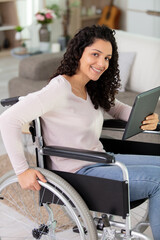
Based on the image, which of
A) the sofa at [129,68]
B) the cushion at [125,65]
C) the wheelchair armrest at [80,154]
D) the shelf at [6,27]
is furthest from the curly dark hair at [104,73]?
the shelf at [6,27]

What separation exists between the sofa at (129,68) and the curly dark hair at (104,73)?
1.04 metres

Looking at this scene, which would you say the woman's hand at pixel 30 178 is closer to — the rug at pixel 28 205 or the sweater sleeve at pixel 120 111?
the rug at pixel 28 205

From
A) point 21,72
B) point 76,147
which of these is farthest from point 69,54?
point 21,72

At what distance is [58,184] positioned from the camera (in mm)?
1539

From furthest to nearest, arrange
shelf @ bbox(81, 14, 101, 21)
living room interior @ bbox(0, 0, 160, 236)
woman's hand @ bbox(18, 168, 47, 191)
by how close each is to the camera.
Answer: shelf @ bbox(81, 14, 101, 21) → living room interior @ bbox(0, 0, 160, 236) → woman's hand @ bbox(18, 168, 47, 191)

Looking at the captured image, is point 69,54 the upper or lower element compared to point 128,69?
upper

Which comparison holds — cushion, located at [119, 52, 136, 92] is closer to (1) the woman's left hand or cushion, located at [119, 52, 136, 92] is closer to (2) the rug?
(2) the rug

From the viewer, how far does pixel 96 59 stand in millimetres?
1669

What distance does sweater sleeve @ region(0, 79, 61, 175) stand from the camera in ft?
5.01

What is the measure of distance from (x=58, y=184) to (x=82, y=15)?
5.18 metres

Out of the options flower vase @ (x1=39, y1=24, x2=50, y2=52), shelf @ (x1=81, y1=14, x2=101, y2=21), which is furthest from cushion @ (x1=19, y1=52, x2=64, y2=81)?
shelf @ (x1=81, y1=14, x2=101, y2=21)

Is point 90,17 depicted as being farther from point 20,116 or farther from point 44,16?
point 20,116

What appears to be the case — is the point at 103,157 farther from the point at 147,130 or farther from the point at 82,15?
the point at 82,15

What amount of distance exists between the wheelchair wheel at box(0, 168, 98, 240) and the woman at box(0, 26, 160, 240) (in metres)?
0.09
